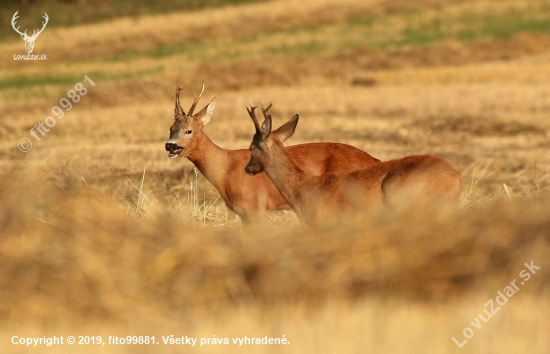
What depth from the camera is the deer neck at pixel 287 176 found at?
32.2ft

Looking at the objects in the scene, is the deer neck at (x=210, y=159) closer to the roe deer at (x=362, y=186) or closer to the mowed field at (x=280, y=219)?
the mowed field at (x=280, y=219)

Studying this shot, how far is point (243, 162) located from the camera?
39.5ft

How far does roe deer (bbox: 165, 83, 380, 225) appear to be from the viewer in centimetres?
1138

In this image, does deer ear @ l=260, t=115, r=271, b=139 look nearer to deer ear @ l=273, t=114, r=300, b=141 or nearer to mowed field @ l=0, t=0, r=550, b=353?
deer ear @ l=273, t=114, r=300, b=141

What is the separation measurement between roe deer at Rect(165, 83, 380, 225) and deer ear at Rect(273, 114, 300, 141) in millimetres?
733

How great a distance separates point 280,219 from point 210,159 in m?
1.37

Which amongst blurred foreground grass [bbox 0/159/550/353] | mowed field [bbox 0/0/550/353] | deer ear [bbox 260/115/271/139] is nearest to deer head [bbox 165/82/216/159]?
mowed field [bbox 0/0/550/353]

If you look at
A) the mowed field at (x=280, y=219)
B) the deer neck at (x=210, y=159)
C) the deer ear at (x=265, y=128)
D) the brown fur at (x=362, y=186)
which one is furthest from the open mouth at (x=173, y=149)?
the brown fur at (x=362, y=186)

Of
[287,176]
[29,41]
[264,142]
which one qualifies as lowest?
[287,176]

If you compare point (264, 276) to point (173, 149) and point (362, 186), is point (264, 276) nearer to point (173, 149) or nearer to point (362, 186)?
point (362, 186)

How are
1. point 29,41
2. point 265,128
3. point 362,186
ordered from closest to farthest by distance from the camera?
point 362,186 < point 265,128 < point 29,41

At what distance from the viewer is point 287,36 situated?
43.0 meters

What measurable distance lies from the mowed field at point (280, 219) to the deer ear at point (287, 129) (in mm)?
868

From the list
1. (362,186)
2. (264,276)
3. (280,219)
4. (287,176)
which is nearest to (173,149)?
(280,219)
